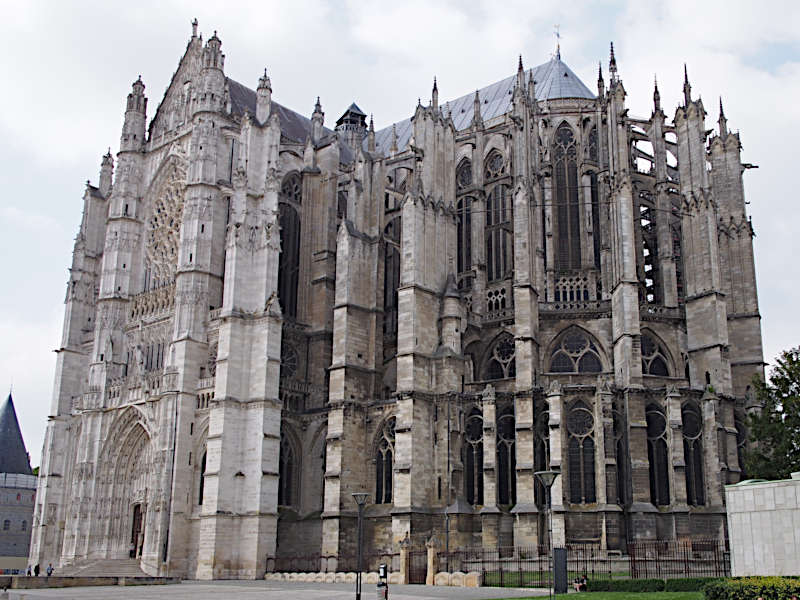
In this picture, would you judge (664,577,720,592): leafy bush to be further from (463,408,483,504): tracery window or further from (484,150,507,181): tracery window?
(484,150,507,181): tracery window

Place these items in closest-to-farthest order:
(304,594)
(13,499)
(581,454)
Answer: (304,594), (581,454), (13,499)

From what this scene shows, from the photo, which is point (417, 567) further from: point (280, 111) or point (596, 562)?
point (280, 111)

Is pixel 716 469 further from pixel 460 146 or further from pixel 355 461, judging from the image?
pixel 460 146

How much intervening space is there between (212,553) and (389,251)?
19.2 m

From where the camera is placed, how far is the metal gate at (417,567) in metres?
31.9

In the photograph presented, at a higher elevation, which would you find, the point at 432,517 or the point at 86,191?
the point at 86,191

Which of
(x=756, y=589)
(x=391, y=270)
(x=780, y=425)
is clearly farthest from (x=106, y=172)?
(x=756, y=589)

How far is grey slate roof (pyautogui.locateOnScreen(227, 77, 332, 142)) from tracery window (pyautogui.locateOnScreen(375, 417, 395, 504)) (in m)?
17.1

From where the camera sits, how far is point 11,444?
227 ft

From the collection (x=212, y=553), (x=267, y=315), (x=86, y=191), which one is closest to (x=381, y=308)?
(x=267, y=315)

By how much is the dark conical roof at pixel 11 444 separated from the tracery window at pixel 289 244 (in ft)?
102

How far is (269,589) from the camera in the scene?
29.5m

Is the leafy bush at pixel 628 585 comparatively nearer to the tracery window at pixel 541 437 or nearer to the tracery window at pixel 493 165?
the tracery window at pixel 541 437

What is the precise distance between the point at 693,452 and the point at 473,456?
909cm
